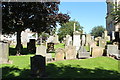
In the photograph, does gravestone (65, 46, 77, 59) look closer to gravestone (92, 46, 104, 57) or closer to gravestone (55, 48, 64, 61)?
gravestone (55, 48, 64, 61)

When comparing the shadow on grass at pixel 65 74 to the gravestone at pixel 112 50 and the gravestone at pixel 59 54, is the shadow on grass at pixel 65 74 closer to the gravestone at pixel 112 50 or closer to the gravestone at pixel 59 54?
the gravestone at pixel 59 54

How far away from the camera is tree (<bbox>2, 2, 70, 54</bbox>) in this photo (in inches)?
607

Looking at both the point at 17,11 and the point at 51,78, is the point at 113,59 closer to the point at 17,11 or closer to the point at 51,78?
the point at 51,78

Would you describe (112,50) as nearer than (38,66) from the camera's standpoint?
No

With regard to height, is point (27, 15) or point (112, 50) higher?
point (27, 15)

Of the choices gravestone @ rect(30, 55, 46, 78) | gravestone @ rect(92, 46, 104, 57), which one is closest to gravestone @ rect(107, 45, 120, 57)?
gravestone @ rect(92, 46, 104, 57)

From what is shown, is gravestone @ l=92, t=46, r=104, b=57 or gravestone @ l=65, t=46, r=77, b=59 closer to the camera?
gravestone @ l=65, t=46, r=77, b=59

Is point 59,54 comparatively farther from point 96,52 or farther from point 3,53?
point 3,53

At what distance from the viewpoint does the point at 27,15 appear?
52.9 feet

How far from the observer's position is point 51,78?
7711 millimetres

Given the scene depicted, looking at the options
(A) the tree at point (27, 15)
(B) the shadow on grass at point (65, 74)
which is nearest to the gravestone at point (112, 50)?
(B) the shadow on grass at point (65, 74)

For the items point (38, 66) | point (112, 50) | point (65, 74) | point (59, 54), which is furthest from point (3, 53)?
point (112, 50)

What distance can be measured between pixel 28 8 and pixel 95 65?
840 cm

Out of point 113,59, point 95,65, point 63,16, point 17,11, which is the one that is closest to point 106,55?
point 113,59
